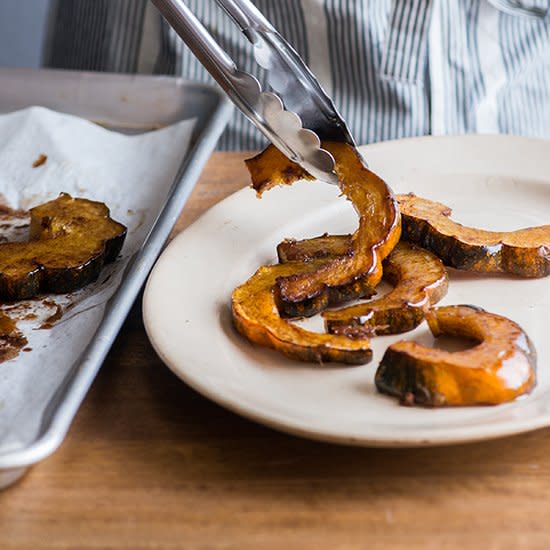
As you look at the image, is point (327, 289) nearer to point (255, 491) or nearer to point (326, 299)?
point (326, 299)

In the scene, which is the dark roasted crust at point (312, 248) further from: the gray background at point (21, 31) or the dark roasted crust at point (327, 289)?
the gray background at point (21, 31)

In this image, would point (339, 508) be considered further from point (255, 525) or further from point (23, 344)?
point (23, 344)

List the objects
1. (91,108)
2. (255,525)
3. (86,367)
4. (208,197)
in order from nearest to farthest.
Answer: (255,525), (86,367), (208,197), (91,108)

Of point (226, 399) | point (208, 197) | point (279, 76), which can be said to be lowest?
point (208, 197)

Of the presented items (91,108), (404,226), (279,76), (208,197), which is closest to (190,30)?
(279,76)

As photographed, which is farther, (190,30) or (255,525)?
(190,30)

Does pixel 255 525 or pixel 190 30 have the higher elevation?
pixel 190 30

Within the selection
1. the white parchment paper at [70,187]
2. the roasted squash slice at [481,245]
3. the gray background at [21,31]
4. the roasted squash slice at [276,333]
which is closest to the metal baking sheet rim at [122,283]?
the white parchment paper at [70,187]

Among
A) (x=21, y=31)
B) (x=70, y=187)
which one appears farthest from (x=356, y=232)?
(x=21, y=31)
